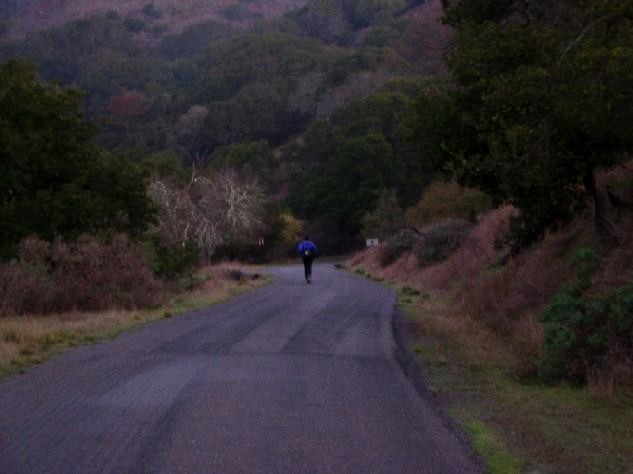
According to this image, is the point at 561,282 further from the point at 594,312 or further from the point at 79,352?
the point at 79,352

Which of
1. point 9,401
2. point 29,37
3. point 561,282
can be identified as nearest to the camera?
point 9,401

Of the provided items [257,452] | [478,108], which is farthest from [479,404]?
[478,108]

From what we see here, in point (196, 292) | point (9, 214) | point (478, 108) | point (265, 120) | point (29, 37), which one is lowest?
point (196, 292)

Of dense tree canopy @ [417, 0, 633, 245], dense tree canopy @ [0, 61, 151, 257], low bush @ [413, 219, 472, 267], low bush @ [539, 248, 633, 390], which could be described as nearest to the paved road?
low bush @ [539, 248, 633, 390]

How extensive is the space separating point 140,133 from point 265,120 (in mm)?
15053

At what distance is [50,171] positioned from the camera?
27.7 meters

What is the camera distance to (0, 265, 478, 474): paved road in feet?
25.1

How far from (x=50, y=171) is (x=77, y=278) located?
16.2 ft

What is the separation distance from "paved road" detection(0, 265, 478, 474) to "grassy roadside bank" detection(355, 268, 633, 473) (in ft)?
1.36

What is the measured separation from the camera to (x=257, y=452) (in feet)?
25.8

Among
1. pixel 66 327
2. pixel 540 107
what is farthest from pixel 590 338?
pixel 66 327

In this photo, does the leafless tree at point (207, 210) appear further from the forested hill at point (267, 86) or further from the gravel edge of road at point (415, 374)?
the gravel edge of road at point (415, 374)

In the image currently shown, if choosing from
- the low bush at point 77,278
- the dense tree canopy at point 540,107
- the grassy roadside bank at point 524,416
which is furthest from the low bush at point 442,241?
the grassy roadside bank at point 524,416

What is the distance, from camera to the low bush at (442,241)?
37.3 m
